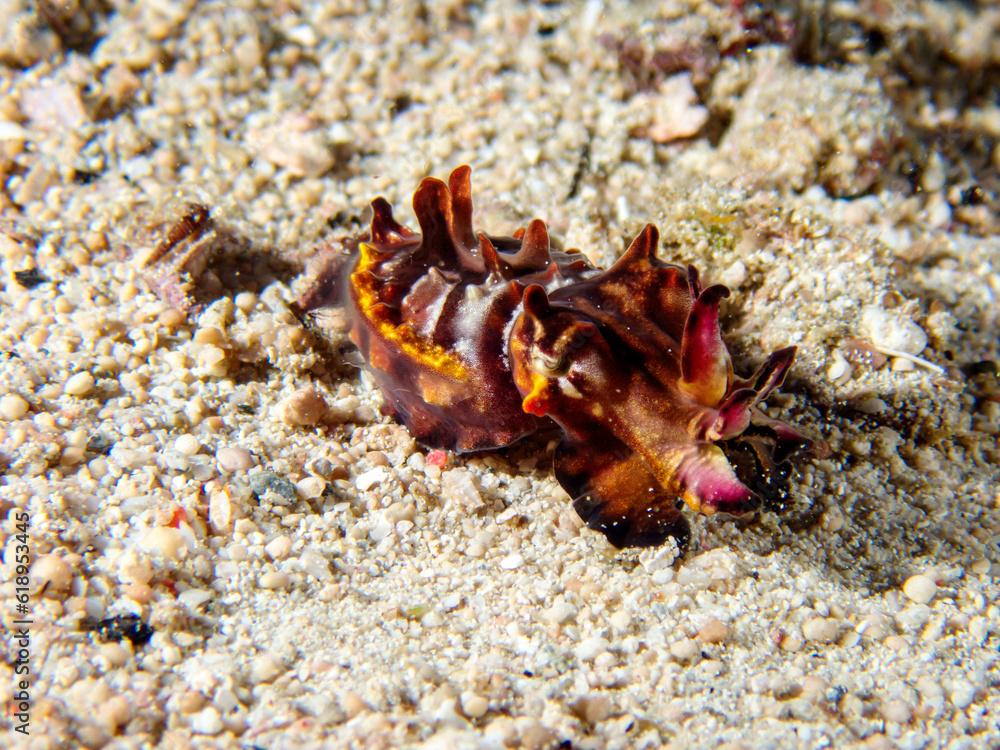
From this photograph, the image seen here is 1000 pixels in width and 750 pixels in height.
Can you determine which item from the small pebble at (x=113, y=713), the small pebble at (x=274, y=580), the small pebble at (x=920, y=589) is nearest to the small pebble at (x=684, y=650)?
the small pebble at (x=920, y=589)

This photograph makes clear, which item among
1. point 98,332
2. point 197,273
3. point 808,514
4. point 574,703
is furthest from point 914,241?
point 98,332

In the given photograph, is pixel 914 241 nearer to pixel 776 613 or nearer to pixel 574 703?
pixel 776 613

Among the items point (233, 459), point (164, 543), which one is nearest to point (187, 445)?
point (233, 459)

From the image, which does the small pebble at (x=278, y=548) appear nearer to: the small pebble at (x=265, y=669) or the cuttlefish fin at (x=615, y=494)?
the small pebble at (x=265, y=669)

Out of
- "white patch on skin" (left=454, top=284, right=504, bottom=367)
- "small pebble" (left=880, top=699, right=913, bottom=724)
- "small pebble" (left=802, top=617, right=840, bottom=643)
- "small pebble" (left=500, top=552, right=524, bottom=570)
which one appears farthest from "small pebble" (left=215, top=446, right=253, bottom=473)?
"small pebble" (left=880, top=699, right=913, bottom=724)

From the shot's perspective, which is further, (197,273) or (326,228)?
(326,228)

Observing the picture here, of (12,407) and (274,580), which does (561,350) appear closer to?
(274,580)
